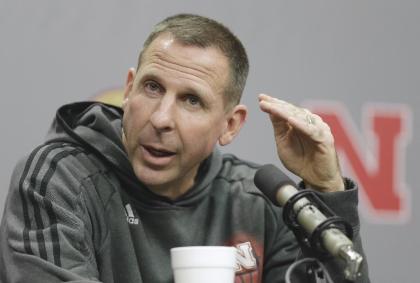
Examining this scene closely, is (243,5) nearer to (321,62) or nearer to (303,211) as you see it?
(321,62)

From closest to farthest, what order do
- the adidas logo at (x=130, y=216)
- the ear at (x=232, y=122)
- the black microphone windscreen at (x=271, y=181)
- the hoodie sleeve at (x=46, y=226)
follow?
the black microphone windscreen at (x=271, y=181) < the hoodie sleeve at (x=46, y=226) < the adidas logo at (x=130, y=216) < the ear at (x=232, y=122)

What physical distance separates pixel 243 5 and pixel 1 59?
0.78 m

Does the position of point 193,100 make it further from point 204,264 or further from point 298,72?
point 298,72

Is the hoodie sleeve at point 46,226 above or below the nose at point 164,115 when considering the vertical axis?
below

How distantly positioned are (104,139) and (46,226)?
359 mm

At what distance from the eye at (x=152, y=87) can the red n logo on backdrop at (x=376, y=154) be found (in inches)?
35.9

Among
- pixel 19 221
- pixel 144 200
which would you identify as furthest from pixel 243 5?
pixel 19 221

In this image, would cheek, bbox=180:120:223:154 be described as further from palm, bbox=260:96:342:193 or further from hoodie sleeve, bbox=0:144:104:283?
hoodie sleeve, bbox=0:144:104:283

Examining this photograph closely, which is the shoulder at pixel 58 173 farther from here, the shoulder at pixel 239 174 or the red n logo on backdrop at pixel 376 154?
the red n logo on backdrop at pixel 376 154

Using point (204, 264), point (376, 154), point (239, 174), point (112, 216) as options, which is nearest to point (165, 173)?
point (112, 216)

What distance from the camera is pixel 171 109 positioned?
64.1 inches

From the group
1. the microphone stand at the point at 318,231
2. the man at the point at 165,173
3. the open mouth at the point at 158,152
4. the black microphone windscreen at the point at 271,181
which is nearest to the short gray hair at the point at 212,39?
the man at the point at 165,173

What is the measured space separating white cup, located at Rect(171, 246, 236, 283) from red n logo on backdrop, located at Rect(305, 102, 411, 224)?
4.54ft

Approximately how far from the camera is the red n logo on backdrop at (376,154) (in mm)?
2488
